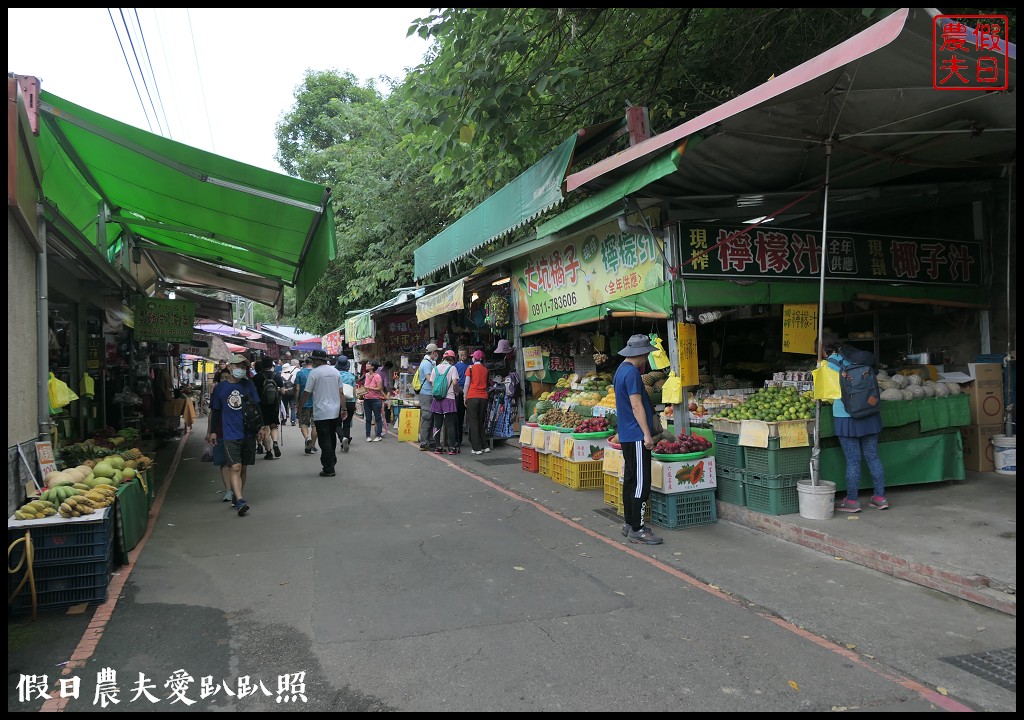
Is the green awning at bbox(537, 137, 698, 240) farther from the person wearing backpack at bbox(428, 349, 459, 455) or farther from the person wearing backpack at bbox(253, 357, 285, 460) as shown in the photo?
the person wearing backpack at bbox(253, 357, 285, 460)

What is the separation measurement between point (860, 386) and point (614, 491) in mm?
2977

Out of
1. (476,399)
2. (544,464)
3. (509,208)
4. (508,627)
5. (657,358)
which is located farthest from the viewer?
(476,399)

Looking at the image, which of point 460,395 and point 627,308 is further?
point 460,395

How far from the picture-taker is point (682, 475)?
6.66 meters

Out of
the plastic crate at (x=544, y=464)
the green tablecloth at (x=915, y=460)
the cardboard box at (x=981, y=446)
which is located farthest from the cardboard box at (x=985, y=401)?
the plastic crate at (x=544, y=464)

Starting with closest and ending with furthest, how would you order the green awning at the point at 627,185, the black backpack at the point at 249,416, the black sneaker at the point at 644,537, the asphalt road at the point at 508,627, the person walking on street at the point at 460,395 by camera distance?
the asphalt road at the point at 508,627, the green awning at the point at 627,185, the black sneaker at the point at 644,537, the black backpack at the point at 249,416, the person walking on street at the point at 460,395

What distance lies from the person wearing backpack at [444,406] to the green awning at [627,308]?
8.20 ft

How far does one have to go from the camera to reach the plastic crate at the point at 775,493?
646cm

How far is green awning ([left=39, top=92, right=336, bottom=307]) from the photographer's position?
A: 252 inches

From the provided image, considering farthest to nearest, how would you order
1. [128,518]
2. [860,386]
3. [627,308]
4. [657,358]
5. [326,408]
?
[326,408] < [627,308] < [657,358] < [860,386] < [128,518]

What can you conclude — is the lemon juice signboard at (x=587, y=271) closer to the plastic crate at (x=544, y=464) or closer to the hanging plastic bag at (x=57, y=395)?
the plastic crate at (x=544, y=464)

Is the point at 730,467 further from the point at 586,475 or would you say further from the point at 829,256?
the point at 829,256

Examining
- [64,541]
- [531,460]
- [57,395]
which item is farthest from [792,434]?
[57,395]

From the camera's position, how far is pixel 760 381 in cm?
1091
